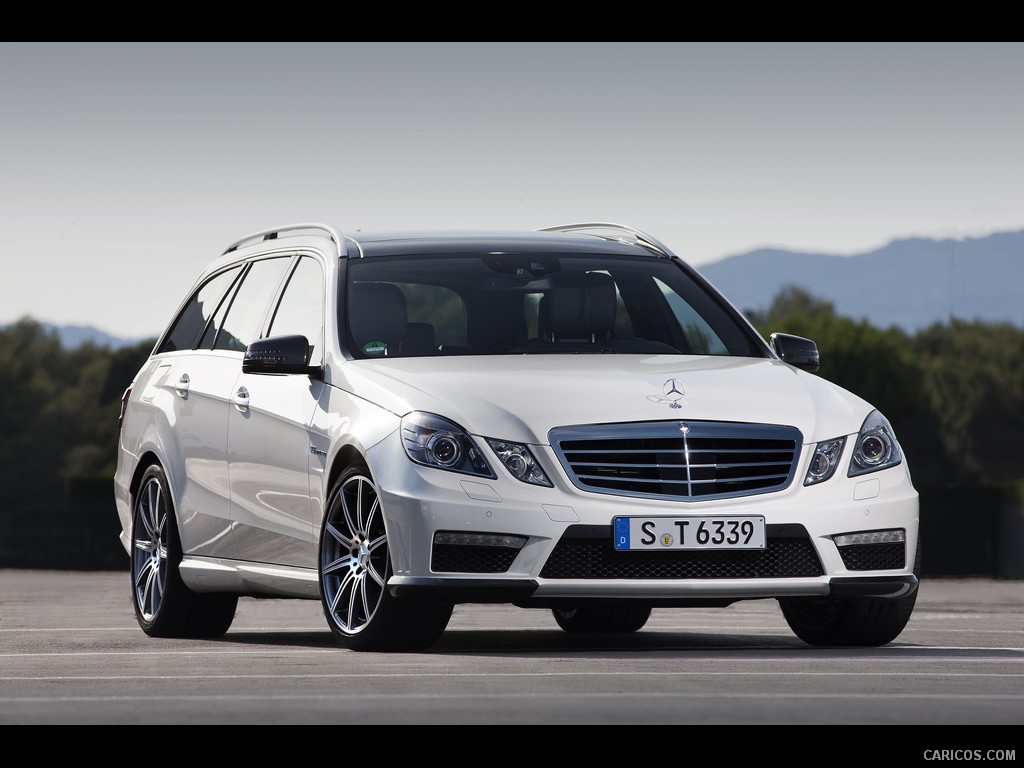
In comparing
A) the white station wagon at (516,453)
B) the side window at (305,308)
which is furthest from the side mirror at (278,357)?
the side window at (305,308)

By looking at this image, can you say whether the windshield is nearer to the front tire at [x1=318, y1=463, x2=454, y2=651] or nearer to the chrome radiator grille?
the front tire at [x1=318, y1=463, x2=454, y2=651]

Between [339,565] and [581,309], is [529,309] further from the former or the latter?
[339,565]

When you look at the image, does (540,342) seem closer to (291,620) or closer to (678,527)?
(678,527)

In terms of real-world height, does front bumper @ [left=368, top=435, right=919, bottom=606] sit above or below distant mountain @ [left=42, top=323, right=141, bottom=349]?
above

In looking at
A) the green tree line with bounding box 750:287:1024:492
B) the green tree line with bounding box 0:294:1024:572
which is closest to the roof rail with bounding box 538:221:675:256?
the green tree line with bounding box 0:294:1024:572

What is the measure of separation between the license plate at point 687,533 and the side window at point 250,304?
293cm

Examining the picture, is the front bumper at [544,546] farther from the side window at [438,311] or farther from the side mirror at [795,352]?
the side mirror at [795,352]

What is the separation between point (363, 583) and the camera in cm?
873

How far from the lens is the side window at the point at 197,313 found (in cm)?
1158

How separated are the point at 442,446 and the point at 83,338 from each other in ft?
381

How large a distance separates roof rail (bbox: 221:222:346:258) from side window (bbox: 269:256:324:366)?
0.49 feet

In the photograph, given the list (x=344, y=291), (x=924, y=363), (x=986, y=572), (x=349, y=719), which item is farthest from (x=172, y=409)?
(x=924, y=363)

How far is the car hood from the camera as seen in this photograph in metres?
8.50
